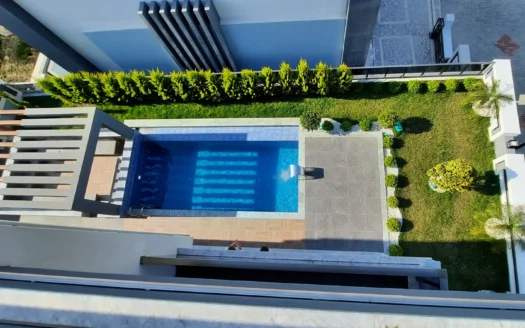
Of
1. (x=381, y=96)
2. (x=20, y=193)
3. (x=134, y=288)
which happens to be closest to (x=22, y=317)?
Result: (x=134, y=288)

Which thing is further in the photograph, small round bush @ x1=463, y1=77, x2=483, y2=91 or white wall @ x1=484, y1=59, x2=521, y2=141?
small round bush @ x1=463, y1=77, x2=483, y2=91

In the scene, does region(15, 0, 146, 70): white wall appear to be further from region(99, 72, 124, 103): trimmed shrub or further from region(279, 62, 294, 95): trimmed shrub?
region(279, 62, 294, 95): trimmed shrub

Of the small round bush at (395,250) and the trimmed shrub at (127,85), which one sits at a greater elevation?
the trimmed shrub at (127,85)

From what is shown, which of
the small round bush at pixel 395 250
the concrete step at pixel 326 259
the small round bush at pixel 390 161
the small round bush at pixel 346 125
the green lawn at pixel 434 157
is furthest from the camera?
the small round bush at pixel 346 125

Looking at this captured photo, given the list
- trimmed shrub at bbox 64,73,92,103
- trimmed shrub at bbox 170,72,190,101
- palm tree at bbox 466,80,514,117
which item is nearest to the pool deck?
palm tree at bbox 466,80,514,117

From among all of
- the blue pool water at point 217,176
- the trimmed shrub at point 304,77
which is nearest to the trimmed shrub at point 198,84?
the blue pool water at point 217,176

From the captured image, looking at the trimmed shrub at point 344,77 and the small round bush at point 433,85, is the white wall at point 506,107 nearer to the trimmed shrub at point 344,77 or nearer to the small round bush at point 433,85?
the small round bush at point 433,85

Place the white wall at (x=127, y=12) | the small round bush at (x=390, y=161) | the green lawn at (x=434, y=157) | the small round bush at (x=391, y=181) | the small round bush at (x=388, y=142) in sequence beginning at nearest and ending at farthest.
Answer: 1. the white wall at (x=127, y=12)
2. the green lawn at (x=434, y=157)
3. the small round bush at (x=391, y=181)
4. the small round bush at (x=390, y=161)
5. the small round bush at (x=388, y=142)

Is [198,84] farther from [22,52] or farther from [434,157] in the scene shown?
[22,52]
